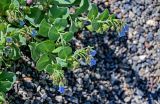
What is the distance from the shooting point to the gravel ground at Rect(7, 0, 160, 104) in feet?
9.41

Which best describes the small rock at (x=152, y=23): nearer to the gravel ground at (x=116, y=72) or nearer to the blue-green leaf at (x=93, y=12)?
the gravel ground at (x=116, y=72)

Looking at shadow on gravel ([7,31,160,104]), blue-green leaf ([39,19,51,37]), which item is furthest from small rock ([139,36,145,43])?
blue-green leaf ([39,19,51,37])

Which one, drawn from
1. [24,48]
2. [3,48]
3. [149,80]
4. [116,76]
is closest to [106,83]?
[116,76]

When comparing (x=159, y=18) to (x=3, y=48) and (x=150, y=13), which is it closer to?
(x=150, y=13)

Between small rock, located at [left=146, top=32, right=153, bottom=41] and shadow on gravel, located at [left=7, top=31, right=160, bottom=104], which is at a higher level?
small rock, located at [left=146, top=32, right=153, bottom=41]

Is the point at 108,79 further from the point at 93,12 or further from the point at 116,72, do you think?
the point at 93,12

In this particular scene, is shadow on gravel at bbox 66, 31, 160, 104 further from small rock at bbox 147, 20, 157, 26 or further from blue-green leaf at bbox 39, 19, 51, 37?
blue-green leaf at bbox 39, 19, 51, 37

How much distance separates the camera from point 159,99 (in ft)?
9.88

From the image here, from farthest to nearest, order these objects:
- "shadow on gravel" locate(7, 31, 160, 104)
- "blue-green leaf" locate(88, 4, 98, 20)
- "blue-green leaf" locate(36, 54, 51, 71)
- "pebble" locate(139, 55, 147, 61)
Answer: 1. "pebble" locate(139, 55, 147, 61)
2. "shadow on gravel" locate(7, 31, 160, 104)
3. "blue-green leaf" locate(88, 4, 98, 20)
4. "blue-green leaf" locate(36, 54, 51, 71)

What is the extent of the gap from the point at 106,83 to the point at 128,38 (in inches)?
14.3

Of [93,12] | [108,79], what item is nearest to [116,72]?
[108,79]

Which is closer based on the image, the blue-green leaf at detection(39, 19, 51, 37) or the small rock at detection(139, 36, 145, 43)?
the blue-green leaf at detection(39, 19, 51, 37)

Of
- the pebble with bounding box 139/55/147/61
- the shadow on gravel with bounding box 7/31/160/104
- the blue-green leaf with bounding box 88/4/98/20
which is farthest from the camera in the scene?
the pebble with bounding box 139/55/147/61

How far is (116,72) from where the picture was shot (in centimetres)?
301
